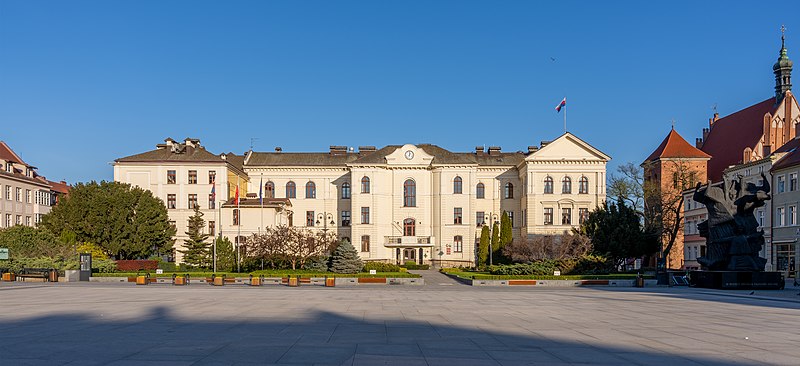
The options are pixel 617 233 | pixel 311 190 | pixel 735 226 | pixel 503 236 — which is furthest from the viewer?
pixel 311 190

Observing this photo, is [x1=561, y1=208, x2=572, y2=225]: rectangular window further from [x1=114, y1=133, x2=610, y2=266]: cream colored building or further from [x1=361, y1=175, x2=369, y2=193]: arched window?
[x1=361, y1=175, x2=369, y2=193]: arched window

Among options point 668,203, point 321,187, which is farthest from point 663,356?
point 321,187

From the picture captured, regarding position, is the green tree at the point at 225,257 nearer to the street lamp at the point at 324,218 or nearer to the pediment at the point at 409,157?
the street lamp at the point at 324,218

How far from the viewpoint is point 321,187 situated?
79875 millimetres

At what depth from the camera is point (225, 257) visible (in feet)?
195

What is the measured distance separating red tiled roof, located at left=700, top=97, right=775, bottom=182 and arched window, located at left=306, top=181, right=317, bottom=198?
153 ft

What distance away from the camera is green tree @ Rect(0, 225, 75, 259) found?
51.2 meters

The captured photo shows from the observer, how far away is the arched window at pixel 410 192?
75375mm

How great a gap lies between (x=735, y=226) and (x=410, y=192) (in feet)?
130

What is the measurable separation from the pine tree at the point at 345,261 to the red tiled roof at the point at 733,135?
50963mm

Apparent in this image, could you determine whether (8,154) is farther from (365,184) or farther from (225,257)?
(365,184)

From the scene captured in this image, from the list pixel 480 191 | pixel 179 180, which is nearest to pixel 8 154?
pixel 179 180

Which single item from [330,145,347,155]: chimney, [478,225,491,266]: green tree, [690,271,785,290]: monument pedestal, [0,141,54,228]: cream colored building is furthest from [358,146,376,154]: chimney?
[690,271,785,290]: monument pedestal

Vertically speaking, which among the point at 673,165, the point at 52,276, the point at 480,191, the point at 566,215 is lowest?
the point at 52,276
